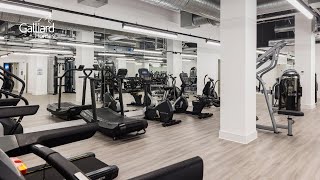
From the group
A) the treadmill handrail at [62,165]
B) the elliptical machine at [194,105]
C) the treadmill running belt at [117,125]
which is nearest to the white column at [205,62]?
the elliptical machine at [194,105]

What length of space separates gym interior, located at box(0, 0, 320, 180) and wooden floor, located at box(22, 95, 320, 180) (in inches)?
0.8

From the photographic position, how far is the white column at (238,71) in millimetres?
4418

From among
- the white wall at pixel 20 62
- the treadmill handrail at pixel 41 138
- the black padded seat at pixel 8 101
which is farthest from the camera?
the white wall at pixel 20 62

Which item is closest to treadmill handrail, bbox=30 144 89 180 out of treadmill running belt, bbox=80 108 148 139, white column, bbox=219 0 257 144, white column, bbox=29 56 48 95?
treadmill running belt, bbox=80 108 148 139

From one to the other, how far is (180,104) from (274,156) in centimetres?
381

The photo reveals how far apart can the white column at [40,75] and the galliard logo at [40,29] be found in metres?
0.57

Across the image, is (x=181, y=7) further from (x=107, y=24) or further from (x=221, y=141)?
(x=221, y=141)

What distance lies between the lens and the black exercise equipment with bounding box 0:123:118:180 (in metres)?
0.92

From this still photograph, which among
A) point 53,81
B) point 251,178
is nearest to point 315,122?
point 251,178

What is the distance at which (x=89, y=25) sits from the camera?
21.2ft

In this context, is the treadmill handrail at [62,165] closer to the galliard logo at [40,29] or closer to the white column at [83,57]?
the galliard logo at [40,29]

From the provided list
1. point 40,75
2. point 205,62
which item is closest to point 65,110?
point 40,75

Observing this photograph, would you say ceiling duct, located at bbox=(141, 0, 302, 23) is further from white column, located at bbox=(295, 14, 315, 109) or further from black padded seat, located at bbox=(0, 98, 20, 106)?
white column, located at bbox=(295, 14, 315, 109)

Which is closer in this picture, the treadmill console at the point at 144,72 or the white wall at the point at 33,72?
the white wall at the point at 33,72
